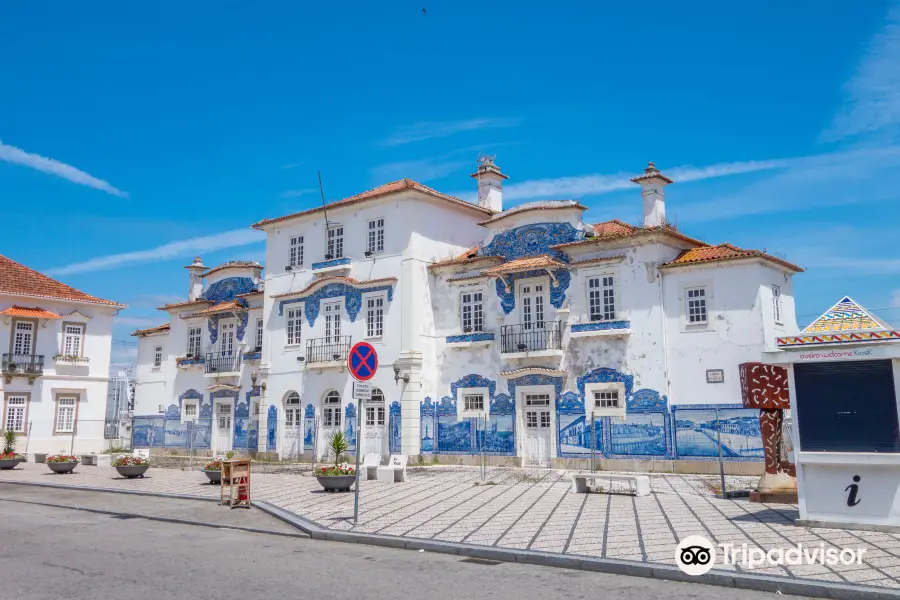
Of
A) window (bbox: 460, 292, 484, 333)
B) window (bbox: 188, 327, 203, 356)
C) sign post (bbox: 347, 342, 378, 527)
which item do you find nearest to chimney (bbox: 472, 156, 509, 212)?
window (bbox: 460, 292, 484, 333)

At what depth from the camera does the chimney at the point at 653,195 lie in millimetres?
25828

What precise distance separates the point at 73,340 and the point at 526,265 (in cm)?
2474

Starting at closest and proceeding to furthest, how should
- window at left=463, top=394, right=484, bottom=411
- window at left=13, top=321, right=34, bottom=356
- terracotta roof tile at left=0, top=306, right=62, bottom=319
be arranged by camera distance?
window at left=463, top=394, right=484, bottom=411
terracotta roof tile at left=0, top=306, right=62, bottom=319
window at left=13, top=321, right=34, bottom=356

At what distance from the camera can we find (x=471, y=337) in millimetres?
28109

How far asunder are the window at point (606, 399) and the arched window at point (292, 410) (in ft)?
41.5

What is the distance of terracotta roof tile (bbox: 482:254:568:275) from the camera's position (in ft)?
84.6

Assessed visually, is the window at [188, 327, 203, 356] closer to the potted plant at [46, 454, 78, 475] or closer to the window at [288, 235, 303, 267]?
the window at [288, 235, 303, 267]

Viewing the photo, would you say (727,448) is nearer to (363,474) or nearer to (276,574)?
(363,474)

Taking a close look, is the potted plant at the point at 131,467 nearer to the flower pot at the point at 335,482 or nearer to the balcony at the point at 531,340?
the flower pot at the point at 335,482

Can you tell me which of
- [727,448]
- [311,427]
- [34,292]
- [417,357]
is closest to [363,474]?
[417,357]

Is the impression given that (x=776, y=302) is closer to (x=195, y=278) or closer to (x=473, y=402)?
(x=473, y=402)

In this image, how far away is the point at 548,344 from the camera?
85.3 feet

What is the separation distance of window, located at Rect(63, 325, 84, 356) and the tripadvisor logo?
35.5 metres

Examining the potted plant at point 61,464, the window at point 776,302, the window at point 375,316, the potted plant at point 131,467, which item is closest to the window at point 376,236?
the window at point 375,316
